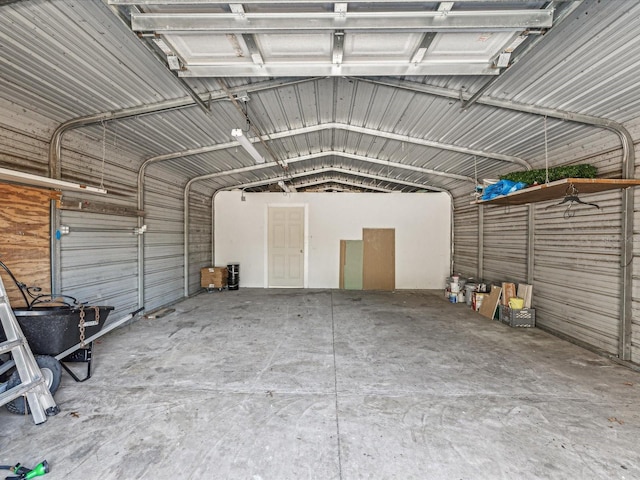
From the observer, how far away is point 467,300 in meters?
6.19

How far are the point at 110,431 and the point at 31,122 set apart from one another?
3540 millimetres

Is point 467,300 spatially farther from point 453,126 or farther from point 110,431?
point 110,431

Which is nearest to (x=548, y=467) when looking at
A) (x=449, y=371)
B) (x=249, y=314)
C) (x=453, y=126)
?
(x=449, y=371)

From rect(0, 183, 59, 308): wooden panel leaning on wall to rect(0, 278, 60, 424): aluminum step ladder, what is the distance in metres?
1.16

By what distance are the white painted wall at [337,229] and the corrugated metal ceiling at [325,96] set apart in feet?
6.17

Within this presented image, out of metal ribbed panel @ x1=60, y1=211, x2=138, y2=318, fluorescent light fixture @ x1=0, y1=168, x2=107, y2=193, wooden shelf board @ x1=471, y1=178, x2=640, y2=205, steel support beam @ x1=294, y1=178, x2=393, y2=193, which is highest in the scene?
steel support beam @ x1=294, y1=178, x2=393, y2=193

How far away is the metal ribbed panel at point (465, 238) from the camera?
663 centimetres

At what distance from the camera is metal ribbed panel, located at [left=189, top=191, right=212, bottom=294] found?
22.7 ft

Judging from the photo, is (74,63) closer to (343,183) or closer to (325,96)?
(325,96)

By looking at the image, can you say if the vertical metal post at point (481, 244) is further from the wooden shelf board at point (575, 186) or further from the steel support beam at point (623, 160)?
the steel support beam at point (623, 160)

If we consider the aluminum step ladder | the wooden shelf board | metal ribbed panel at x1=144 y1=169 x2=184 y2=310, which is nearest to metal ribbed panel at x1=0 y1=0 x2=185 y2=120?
the aluminum step ladder

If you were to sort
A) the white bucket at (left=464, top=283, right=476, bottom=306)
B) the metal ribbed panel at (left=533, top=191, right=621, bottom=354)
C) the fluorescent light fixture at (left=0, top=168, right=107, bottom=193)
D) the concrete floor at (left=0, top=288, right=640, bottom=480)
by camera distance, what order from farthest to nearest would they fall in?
the white bucket at (left=464, top=283, right=476, bottom=306) < the metal ribbed panel at (left=533, top=191, right=621, bottom=354) < the fluorescent light fixture at (left=0, top=168, right=107, bottom=193) < the concrete floor at (left=0, top=288, right=640, bottom=480)

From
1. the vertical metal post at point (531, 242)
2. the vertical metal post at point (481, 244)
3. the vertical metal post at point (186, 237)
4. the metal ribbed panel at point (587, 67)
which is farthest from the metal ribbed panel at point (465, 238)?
the vertical metal post at point (186, 237)

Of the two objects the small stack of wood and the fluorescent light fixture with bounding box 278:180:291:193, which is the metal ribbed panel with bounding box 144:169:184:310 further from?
the fluorescent light fixture with bounding box 278:180:291:193
